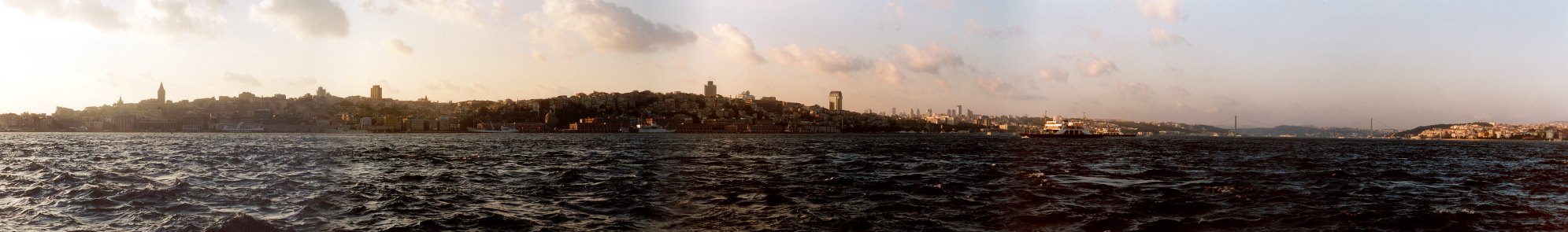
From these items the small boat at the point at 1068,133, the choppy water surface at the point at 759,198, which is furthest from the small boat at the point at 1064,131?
the choppy water surface at the point at 759,198

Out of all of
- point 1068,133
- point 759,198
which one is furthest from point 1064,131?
point 759,198

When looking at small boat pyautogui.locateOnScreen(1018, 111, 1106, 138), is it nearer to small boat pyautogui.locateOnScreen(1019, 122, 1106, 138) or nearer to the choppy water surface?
small boat pyautogui.locateOnScreen(1019, 122, 1106, 138)

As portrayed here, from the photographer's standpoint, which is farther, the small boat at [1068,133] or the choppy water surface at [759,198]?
the small boat at [1068,133]

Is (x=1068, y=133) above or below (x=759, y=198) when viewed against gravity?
above

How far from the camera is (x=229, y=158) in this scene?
42562 mm

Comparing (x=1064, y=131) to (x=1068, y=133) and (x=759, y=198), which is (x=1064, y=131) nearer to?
(x=1068, y=133)

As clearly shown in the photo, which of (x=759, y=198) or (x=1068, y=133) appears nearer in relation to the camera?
(x=759, y=198)

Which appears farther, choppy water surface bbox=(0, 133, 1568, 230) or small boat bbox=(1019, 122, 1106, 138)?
small boat bbox=(1019, 122, 1106, 138)

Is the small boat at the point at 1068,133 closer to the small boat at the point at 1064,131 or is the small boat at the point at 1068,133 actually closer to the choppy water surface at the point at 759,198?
the small boat at the point at 1064,131

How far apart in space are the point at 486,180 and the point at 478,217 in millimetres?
10340

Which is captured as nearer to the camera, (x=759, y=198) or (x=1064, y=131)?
(x=759, y=198)

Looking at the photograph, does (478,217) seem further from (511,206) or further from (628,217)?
(628,217)

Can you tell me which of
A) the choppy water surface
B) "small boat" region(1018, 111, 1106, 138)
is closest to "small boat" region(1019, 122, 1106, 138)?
"small boat" region(1018, 111, 1106, 138)

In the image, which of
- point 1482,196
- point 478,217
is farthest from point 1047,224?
point 1482,196
